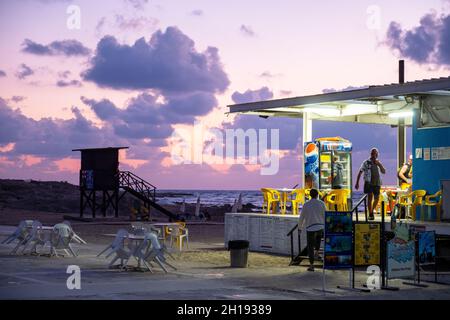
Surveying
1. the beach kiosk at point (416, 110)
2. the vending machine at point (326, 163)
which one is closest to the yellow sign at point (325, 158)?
the vending machine at point (326, 163)

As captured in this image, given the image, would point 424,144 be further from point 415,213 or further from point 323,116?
point 323,116

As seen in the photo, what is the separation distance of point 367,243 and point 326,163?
9.18m

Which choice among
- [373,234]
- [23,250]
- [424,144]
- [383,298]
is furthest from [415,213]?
[23,250]

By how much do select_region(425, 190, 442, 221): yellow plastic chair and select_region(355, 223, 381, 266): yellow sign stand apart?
591cm

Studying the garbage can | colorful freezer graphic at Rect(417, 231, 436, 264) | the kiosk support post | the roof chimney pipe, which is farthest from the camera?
the roof chimney pipe

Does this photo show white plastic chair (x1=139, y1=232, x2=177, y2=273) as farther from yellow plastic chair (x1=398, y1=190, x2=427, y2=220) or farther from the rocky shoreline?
the rocky shoreline

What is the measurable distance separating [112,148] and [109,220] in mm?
3446

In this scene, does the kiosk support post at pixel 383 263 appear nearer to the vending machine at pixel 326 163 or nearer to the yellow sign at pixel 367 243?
the yellow sign at pixel 367 243

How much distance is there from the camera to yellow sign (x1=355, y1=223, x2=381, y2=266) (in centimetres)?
1515

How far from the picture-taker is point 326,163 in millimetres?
24391

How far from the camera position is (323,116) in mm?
26078

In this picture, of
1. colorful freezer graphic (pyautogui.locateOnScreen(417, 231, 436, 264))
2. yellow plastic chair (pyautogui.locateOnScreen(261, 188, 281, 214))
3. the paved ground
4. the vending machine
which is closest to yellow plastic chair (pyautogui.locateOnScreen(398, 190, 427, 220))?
the vending machine

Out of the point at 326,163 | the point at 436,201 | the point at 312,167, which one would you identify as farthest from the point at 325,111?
the point at 436,201

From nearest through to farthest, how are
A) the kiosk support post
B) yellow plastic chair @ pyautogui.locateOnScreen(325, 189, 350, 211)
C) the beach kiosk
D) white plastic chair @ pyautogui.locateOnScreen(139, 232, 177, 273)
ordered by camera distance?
the kiosk support post < white plastic chair @ pyautogui.locateOnScreen(139, 232, 177, 273) < the beach kiosk < yellow plastic chair @ pyautogui.locateOnScreen(325, 189, 350, 211)
